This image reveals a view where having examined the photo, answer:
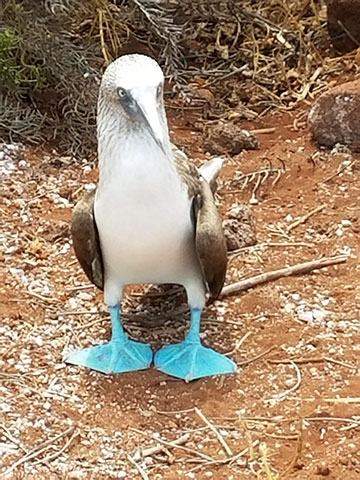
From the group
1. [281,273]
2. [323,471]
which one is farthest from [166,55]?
[323,471]

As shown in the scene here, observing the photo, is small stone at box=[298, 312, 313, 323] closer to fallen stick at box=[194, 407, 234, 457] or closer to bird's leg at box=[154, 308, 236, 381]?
bird's leg at box=[154, 308, 236, 381]

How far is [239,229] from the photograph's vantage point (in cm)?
395

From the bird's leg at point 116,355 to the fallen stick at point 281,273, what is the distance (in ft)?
1.41

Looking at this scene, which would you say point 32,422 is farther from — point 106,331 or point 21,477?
point 106,331

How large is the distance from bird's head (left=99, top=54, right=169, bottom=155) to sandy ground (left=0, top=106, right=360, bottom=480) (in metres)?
0.80

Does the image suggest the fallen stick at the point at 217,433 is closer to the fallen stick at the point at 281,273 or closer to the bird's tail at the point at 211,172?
the fallen stick at the point at 281,273

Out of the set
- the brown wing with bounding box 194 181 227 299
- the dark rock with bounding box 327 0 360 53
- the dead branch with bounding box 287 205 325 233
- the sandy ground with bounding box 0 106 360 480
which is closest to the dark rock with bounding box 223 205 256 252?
the sandy ground with bounding box 0 106 360 480

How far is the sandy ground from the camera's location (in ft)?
9.41

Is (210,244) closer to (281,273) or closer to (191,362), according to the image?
(191,362)

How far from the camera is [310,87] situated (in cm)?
542

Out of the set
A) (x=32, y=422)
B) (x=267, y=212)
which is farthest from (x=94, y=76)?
(x=32, y=422)

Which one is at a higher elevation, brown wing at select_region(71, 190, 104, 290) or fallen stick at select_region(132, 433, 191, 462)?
brown wing at select_region(71, 190, 104, 290)

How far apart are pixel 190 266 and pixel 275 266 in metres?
0.65

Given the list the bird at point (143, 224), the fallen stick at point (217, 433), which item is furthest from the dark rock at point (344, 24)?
the fallen stick at point (217, 433)
